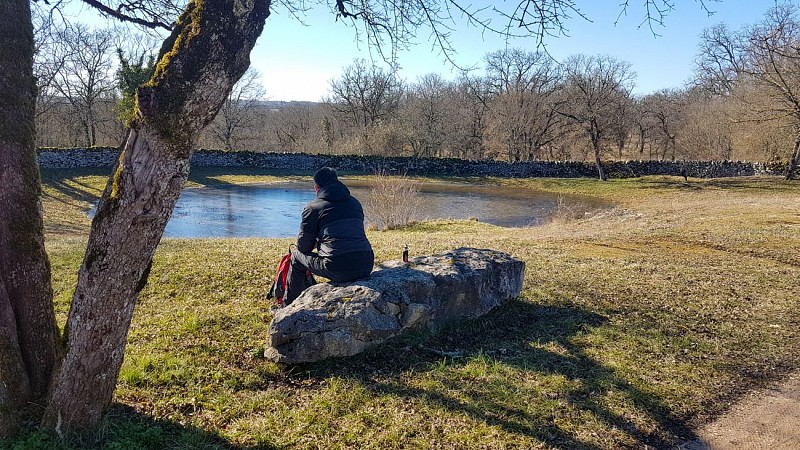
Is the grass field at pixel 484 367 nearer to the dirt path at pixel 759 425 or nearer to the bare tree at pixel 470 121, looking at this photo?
the dirt path at pixel 759 425

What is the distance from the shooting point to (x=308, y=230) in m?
5.00

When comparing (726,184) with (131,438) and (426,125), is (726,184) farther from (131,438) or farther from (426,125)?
(131,438)

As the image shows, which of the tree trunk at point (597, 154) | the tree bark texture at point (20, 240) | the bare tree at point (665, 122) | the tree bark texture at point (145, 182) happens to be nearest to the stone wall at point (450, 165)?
the tree trunk at point (597, 154)

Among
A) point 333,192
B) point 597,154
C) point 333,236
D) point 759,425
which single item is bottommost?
point 759,425

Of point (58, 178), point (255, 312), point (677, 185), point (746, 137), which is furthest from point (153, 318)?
point (746, 137)

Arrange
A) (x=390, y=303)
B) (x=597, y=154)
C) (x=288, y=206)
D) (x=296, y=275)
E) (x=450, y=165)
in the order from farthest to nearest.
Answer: (x=450, y=165) → (x=597, y=154) → (x=288, y=206) → (x=296, y=275) → (x=390, y=303)

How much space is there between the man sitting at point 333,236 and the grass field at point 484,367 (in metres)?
0.82

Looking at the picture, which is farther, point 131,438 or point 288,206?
point 288,206

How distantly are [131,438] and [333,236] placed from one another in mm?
2381

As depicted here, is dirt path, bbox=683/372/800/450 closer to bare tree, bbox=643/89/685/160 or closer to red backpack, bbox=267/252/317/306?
red backpack, bbox=267/252/317/306

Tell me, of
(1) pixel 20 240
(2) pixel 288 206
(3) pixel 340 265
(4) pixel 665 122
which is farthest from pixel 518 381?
(4) pixel 665 122

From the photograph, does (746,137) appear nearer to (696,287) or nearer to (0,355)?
(696,287)

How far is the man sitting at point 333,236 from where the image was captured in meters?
4.86

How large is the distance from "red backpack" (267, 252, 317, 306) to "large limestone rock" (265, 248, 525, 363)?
490mm
